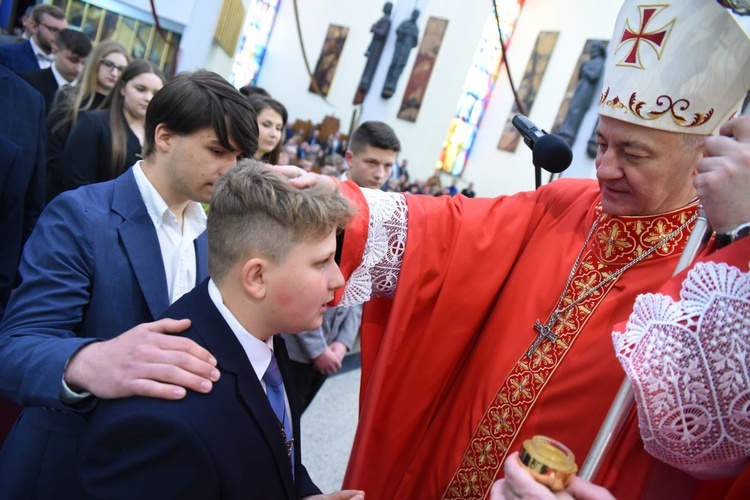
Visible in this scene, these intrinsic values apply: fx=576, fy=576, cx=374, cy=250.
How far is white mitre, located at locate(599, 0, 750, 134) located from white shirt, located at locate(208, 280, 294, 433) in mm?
983

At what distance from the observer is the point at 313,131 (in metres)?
12.7

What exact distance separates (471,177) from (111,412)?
1360 cm

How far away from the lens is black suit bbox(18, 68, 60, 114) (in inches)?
136

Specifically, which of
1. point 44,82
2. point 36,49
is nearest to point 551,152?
point 44,82

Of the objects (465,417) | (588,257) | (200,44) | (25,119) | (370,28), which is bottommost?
(465,417)

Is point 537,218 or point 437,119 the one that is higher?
point 437,119

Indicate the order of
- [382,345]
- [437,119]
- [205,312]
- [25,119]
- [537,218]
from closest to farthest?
[205,312], [382,345], [537,218], [25,119], [437,119]

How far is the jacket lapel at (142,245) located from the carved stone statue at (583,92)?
10.9 metres

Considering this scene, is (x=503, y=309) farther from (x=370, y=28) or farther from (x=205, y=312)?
(x=370, y=28)

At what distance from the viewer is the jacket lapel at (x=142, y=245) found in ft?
4.43

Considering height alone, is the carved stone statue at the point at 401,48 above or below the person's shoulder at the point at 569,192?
above

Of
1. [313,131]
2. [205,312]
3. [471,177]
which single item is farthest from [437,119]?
[205,312]

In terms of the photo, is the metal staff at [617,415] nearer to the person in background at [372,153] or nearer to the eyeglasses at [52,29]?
the person in background at [372,153]

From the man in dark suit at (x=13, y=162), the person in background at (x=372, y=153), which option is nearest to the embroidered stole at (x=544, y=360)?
the man in dark suit at (x=13, y=162)
